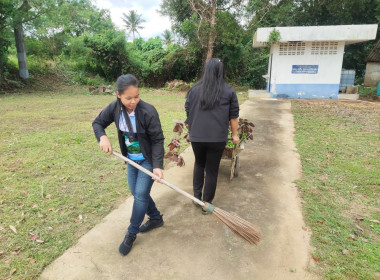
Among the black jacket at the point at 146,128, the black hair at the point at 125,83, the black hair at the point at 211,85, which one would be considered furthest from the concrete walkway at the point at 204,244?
the black hair at the point at 125,83

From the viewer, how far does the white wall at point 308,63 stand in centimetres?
1262

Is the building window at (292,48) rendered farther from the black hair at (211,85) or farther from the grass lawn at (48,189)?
the black hair at (211,85)

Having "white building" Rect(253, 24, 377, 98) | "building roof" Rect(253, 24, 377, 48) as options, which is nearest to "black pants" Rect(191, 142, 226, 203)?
"white building" Rect(253, 24, 377, 98)

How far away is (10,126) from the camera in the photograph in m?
7.18

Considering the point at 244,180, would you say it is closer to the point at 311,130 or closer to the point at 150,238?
the point at 150,238

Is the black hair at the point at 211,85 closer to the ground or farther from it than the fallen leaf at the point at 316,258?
farther from it

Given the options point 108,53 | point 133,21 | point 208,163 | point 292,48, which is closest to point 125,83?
point 208,163

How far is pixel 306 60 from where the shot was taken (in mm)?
12758

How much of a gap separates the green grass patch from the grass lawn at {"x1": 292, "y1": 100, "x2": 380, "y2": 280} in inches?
92.5

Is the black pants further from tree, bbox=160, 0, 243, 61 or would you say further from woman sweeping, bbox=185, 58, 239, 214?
tree, bbox=160, 0, 243, 61

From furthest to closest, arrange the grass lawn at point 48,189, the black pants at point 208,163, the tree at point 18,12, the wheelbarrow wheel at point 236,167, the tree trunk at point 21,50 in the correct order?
the tree trunk at point 21,50 → the tree at point 18,12 → the wheelbarrow wheel at point 236,167 → the black pants at point 208,163 → the grass lawn at point 48,189

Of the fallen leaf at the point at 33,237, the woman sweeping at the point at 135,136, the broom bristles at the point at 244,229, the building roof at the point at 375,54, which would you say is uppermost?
the building roof at the point at 375,54

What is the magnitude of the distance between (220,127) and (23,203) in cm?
259

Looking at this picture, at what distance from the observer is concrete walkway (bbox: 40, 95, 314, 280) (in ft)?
7.54
